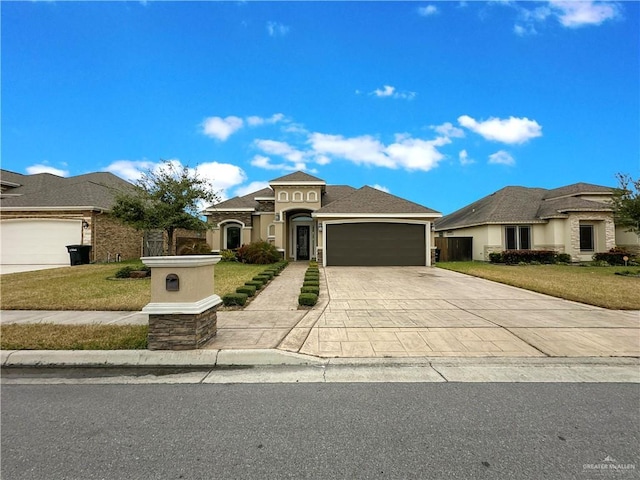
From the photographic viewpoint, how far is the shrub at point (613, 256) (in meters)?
19.9

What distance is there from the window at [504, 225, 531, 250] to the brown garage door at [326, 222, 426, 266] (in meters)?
7.52

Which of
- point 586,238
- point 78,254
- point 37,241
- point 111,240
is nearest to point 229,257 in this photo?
point 111,240

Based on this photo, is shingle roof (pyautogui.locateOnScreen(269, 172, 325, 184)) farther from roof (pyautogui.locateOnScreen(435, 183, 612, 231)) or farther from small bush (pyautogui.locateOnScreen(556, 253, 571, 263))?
small bush (pyautogui.locateOnScreen(556, 253, 571, 263))

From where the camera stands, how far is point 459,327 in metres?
6.23

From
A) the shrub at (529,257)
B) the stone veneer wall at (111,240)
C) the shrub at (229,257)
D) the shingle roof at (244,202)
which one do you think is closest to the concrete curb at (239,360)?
the stone veneer wall at (111,240)

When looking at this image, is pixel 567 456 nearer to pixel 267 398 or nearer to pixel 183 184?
pixel 267 398

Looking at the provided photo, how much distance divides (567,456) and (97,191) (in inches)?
955

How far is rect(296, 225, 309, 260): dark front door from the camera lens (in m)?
23.5

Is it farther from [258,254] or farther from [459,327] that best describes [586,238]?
[459,327]

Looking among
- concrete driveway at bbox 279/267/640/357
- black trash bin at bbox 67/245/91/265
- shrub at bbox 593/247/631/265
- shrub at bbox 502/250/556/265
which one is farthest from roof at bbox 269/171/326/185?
shrub at bbox 593/247/631/265

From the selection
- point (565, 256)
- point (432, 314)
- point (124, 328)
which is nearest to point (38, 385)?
point (124, 328)

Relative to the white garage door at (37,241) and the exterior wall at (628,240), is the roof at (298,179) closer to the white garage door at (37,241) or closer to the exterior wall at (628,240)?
the white garage door at (37,241)

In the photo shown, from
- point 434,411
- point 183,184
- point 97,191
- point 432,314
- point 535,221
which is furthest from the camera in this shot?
point 535,221

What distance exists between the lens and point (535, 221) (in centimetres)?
2211
